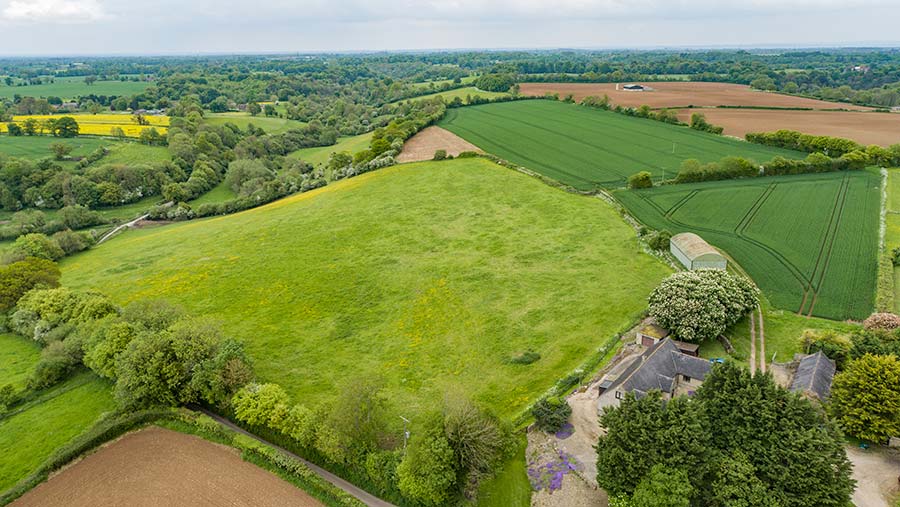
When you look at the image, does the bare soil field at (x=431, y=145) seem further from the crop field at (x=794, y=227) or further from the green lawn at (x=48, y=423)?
the green lawn at (x=48, y=423)

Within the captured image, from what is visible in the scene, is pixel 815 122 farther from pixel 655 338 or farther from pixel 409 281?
pixel 409 281

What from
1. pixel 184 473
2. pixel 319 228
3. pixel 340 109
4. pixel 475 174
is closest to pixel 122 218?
pixel 319 228

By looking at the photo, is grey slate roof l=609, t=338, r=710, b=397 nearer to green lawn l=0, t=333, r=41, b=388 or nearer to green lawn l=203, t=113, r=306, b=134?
green lawn l=0, t=333, r=41, b=388

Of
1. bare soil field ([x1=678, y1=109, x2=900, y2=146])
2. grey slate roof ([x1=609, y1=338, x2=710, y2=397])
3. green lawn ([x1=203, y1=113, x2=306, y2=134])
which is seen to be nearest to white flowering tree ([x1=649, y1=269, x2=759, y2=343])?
grey slate roof ([x1=609, y1=338, x2=710, y2=397])

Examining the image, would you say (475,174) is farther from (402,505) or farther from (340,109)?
(340,109)

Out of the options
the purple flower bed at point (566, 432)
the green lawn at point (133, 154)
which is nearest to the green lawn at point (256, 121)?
the green lawn at point (133, 154)

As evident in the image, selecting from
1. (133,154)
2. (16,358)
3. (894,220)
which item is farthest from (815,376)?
(133,154)
